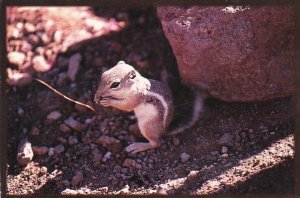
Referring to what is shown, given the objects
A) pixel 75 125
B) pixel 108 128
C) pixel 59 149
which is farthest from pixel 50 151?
pixel 108 128

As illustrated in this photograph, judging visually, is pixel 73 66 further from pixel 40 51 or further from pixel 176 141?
pixel 176 141

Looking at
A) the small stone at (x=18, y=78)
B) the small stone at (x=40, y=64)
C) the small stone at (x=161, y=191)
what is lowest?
the small stone at (x=161, y=191)

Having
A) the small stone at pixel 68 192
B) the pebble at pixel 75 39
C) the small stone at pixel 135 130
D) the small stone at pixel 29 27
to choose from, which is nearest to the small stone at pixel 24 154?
the small stone at pixel 68 192

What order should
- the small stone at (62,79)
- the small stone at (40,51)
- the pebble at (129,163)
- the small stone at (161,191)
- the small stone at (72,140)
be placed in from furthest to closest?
the small stone at (40,51), the small stone at (62,79), the small stone at (72,140), the pebble at (129,163), the small stone at (161,191)

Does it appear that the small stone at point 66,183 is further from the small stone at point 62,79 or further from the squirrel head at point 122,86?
the small stone at point 62,79

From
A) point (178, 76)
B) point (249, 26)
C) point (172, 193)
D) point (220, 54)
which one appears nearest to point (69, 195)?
point (172, 193)

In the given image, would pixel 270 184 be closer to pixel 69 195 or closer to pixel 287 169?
pixel 287 169
